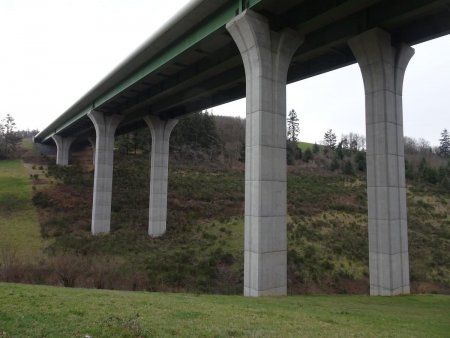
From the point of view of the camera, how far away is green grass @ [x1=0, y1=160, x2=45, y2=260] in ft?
84.1

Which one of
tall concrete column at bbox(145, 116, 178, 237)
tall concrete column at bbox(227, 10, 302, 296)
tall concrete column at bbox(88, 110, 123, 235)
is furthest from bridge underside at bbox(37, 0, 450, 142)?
tall concrete column at bbox(145, 116, 178, 237)

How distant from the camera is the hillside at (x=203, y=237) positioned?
19000mm

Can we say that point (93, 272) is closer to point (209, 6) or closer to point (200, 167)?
point (209, 6)

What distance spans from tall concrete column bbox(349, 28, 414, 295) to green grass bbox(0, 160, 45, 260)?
20671 millimetres

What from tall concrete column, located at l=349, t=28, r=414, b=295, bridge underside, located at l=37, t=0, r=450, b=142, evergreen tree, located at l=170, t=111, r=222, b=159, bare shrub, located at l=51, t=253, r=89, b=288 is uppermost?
evergreen tree, located at l=170, t=111, r=222, b=159

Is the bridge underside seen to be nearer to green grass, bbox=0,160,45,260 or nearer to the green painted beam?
the green painted beam

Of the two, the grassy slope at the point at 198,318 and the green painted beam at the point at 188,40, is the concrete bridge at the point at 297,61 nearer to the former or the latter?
the green painted beam at the point at 188,40

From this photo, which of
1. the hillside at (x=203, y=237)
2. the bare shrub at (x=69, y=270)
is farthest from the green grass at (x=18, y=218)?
the bare shrub at (x=69, y=270)

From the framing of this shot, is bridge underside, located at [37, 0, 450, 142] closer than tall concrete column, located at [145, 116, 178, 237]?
Yes

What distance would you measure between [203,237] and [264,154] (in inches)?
700

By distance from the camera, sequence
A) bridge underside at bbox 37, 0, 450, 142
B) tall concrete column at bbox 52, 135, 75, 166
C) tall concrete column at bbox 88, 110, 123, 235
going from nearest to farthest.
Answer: bridge underside at bbox 37, 0, 450, 142
tall concrete column at bbox 88, 110, 123, 235
tall concrete column at bbox 52, 135, 75, 166

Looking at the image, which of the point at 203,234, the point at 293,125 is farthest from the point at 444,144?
the point at 203,234

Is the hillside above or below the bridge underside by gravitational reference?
below

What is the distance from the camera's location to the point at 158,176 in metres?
32.8
